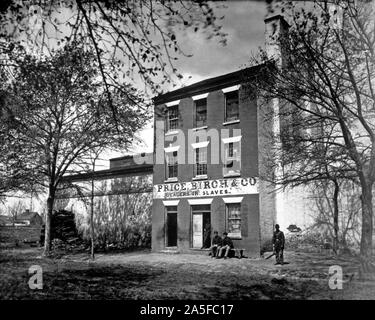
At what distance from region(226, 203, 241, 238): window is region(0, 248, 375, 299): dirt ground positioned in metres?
2.32

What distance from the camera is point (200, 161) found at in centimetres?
2364

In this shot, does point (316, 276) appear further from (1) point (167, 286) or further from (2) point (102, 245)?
(2) point (102, 245)

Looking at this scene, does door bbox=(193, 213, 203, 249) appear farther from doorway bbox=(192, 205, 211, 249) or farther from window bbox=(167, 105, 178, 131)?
window bbox=(167, 105, 178, 131)

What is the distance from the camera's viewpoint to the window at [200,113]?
79.0 feet

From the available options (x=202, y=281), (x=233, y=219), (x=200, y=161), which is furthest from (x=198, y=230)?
(x=202, y=281)

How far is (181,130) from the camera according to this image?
24.7 metres

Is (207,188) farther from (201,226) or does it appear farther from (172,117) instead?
(172,117)

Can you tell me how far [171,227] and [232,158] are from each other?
247 inches

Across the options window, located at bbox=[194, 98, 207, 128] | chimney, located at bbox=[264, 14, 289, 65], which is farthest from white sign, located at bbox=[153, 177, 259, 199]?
chimney, located at bbox=[264, 14, 289, 65]

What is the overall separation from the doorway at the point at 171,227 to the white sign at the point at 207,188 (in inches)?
37.6

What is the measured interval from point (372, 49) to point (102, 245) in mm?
23400

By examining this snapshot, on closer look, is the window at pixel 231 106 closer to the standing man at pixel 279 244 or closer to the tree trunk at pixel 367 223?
the standing man at pixel 279 244

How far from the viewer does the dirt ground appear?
35.7 ft
